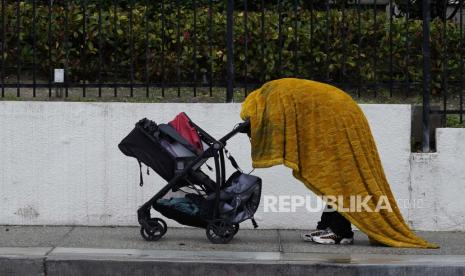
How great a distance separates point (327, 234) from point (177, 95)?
7.18 ft

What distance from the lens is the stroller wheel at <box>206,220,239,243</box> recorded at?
7207mm

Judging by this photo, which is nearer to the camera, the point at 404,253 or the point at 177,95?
the point at 404,253

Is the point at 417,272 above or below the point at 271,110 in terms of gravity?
below

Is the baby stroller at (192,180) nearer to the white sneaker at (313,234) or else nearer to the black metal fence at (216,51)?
the white sneaker at (313,234)

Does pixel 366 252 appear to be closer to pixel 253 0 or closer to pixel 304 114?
pixel 304 114

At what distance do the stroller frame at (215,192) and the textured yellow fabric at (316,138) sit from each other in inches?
8.0

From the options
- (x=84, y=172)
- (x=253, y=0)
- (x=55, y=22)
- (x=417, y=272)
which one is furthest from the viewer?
(x=253, y=0)

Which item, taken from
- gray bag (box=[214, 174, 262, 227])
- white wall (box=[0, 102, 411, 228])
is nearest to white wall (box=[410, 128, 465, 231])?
white wall (box=[0, 102, 411, 228])

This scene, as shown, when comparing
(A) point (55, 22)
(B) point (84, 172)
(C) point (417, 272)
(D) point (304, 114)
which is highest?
(A) point (55, 22)

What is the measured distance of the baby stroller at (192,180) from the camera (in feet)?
23.0

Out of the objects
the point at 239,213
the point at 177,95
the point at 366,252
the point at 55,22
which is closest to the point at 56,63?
the point at 55,22

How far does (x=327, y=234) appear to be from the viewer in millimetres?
7398

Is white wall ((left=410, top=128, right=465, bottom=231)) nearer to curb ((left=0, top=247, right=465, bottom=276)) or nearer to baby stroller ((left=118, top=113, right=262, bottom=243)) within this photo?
curb ((left=0, top=247, right=465, bottom=276))

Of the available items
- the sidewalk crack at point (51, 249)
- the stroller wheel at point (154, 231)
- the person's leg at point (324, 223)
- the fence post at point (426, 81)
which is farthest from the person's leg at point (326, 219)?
the sidewalk crack at point (51, 249)
